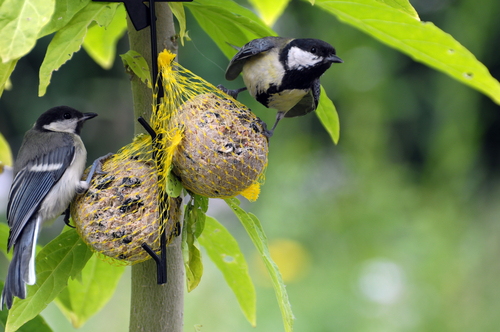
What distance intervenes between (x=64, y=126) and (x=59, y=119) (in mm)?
21

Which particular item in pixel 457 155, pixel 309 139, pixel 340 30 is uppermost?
pixel 340 30

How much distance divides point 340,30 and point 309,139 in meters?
0.96

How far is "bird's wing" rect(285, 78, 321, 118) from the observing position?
0.82 meters

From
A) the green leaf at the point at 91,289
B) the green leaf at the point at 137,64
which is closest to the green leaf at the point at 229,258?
the green leaf at the point at 91,289

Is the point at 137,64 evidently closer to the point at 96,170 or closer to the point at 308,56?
the point at 96,170

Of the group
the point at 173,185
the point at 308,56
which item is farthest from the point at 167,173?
the point at 308,56

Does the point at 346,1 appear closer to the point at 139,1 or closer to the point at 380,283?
the point at 139,1

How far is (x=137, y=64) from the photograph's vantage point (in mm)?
744

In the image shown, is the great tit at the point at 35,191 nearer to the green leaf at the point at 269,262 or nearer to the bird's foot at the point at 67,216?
the bird's foot at the point at 67,216

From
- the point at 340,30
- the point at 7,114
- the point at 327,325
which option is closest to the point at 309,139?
the point at 340,30

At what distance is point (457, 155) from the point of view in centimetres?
307

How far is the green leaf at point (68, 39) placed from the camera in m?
0.61

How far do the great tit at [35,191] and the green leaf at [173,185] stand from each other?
16cm

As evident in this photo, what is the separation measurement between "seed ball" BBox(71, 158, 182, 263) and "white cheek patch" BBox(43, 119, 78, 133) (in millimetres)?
300
